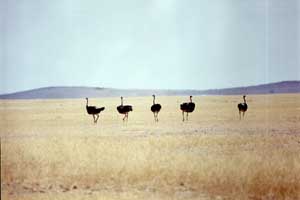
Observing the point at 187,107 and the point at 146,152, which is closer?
the point at 146,152

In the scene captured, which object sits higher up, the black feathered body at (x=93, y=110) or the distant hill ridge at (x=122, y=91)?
the distant hill ridge at (x=122, y=91)

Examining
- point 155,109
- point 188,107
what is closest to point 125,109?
point 155,109

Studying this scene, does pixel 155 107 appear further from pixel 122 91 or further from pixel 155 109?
pixel 122 91

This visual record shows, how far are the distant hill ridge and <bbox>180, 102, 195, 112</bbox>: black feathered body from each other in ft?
0.71

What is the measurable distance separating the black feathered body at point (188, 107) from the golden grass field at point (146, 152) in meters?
0.07

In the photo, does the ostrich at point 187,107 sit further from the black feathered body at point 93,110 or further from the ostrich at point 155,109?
the black feathered body at point 93,110

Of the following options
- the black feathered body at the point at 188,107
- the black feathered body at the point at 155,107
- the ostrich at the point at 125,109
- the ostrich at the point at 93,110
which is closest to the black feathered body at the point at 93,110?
the ostrich at the point at 93,110

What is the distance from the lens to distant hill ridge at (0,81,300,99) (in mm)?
3320

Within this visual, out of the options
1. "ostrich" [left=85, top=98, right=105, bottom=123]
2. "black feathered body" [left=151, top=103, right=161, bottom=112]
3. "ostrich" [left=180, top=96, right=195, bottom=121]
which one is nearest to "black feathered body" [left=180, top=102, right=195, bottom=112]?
"ostrich" [left=180, top=96, right=195, bottom=121]

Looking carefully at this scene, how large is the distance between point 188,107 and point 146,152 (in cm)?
100

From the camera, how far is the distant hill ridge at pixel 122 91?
10.9 ft

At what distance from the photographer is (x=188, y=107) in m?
4.32

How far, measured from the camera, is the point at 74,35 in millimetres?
3352

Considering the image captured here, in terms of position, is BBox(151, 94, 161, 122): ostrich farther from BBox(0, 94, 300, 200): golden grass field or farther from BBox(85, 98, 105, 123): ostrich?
BBox(85, 98, 105, 123): ostrich
